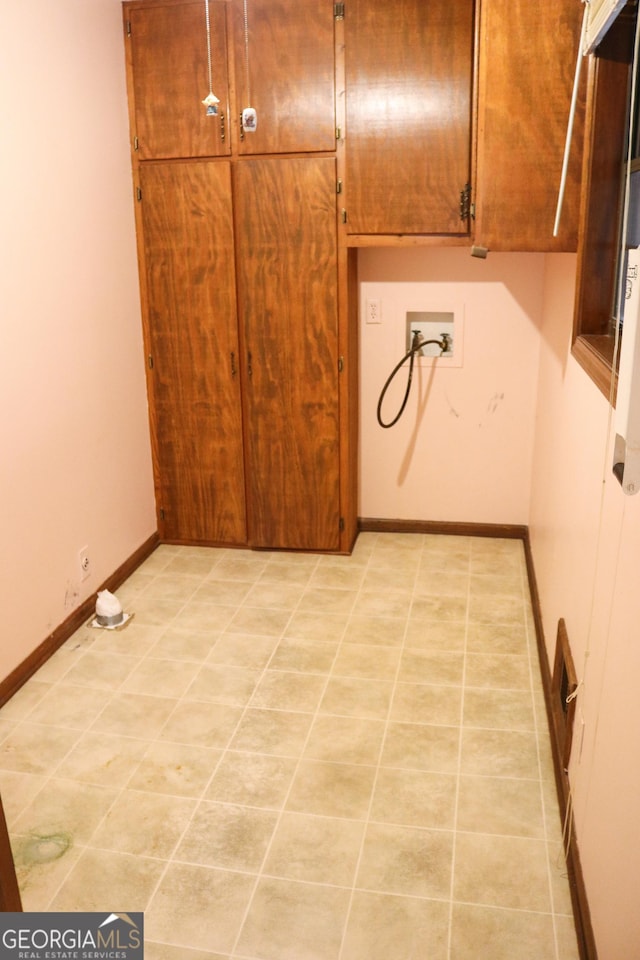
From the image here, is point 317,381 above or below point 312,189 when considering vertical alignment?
below

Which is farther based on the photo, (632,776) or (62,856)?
(62,856)

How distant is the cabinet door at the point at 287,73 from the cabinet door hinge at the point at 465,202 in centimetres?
60

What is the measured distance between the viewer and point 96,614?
3.57 m

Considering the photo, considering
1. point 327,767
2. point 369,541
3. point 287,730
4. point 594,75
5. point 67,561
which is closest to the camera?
point 594,75

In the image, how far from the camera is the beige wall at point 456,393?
4035 mm

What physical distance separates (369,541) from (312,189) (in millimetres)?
1736

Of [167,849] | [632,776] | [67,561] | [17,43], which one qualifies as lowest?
[167,849]

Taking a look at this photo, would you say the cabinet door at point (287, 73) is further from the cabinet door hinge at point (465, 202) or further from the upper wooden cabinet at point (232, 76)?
the cabinet door hinge at point (465, 202)

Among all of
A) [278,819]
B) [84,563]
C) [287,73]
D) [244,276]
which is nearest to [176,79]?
[287,73]

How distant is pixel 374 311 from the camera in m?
4.16

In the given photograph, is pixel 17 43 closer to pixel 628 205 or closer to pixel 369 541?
pixel 628 205

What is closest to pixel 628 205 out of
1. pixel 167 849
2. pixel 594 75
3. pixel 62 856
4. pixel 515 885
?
pixel 594 75

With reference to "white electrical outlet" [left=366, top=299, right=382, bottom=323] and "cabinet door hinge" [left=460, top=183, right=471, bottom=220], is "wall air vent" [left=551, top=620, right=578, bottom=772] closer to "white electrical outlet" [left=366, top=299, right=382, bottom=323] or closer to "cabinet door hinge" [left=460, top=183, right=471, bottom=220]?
"cabinet door hinge" [left=460, top=183, right=471, bottom=220]

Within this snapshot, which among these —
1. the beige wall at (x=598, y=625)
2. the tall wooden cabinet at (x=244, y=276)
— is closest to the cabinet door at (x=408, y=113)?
the tall wooden cabinet at (x=244, y=276)
